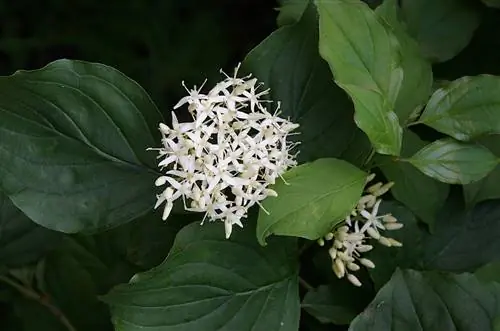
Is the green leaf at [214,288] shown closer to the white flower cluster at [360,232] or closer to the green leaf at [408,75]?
the white flower cluster at [360,232]

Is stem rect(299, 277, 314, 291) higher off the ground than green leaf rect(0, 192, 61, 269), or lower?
lower

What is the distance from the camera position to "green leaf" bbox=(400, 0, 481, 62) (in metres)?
1.21

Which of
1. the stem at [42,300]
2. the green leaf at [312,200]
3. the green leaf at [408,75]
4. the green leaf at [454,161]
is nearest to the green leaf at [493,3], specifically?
the green leaf at [408,75]

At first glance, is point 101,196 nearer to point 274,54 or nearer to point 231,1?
point 274,54

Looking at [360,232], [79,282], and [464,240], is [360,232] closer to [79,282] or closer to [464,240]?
[464,240]

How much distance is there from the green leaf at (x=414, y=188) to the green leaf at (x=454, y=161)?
0.38ft

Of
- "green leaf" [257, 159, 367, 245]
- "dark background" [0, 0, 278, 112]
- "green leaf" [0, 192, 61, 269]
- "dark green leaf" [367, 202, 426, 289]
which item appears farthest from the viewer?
"dark background" [0, 0, 278, 112]

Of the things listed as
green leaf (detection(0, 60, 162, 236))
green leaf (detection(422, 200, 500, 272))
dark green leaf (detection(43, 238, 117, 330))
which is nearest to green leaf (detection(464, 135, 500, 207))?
green leaf (detection(422, 200, 500, 272))

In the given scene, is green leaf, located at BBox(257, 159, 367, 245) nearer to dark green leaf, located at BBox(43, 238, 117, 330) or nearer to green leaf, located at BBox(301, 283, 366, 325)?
green leaf, located at BBox(301, 283, 366, 325)

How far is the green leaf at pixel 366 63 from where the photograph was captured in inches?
35.7

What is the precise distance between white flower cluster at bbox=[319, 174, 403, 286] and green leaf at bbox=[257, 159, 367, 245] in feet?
0.28

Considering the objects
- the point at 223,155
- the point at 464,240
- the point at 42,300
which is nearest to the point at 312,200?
the point at 223,155

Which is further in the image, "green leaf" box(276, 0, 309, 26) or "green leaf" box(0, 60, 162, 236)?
"green leaf" box(276, 0, 309, 26)

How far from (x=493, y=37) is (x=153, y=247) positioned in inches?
24.9
